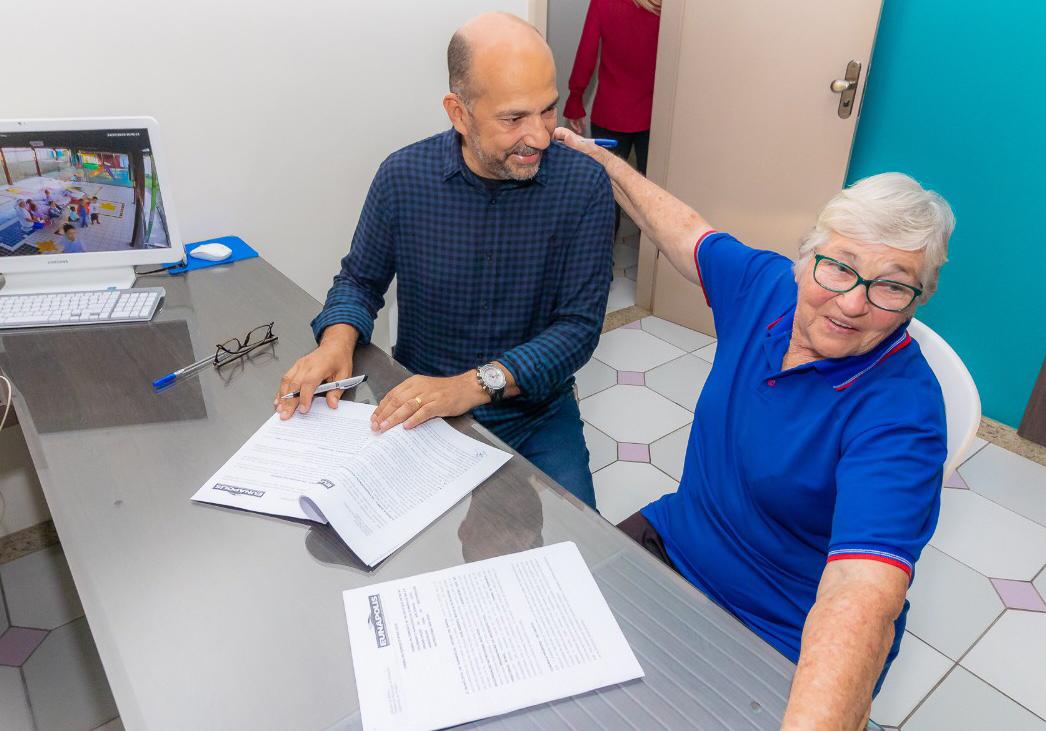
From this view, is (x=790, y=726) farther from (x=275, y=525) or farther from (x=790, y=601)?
(x=275, y=525)

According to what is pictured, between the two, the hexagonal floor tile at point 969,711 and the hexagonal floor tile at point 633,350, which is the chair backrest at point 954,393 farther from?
the hexagonal floor tile at point 633,350

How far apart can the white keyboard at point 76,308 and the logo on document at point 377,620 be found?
0.96 metres

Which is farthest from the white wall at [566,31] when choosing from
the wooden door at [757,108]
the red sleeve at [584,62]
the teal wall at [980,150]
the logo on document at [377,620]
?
the logo on document at [377,620]

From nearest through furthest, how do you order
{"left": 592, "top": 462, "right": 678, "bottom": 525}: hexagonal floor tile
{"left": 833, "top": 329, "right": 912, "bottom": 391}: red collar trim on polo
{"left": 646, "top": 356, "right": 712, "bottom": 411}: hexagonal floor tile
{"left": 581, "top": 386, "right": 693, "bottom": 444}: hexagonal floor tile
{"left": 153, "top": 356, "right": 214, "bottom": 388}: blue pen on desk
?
{"left": 833, "top": 329, "right": 912, "bottom": 391}: red collar trim on polo, {"left": 153, "top": 356, "right": 214, "bottom": 388}: blue pen on desk, {"left": 592, "top": 462, "right": 678, "bottom": 525}: hexagonal floor tile, {"left": 581, "top": 386, "right": 693, "bottom": 444}: hexagonal floor tile, {"left": 646, "top": 356, "right": 712, "bottom": 411}: hexagonal floor tile

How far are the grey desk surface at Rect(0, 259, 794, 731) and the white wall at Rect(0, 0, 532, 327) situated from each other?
765 millimetres

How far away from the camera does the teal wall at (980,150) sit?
2.22 meters

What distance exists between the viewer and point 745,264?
50.6 inches

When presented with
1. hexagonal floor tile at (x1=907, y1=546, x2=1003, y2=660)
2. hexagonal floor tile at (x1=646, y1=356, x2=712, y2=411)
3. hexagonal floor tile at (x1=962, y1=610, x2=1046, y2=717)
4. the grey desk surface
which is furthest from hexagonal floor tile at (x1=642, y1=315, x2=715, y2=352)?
the grey desk surface

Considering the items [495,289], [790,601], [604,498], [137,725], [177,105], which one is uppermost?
[177,105]

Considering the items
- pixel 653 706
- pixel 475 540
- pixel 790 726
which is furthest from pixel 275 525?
pixel 790 726

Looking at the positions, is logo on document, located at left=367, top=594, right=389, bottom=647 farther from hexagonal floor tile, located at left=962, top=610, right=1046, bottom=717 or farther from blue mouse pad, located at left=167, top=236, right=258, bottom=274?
hexagonal floor tile, located at left=962, top=610, right=1046, bottom=717

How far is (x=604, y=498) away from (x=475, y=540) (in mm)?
1354

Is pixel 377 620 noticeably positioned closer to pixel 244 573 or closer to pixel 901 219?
pixel 244 573

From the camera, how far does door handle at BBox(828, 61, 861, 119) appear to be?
2389 mm
